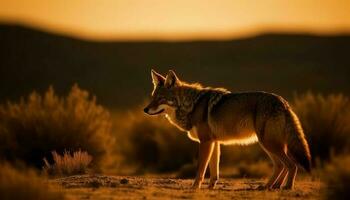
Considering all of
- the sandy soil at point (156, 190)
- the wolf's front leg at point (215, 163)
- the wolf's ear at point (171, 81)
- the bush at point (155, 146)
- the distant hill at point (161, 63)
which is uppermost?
the distant hill at point (161, 63)

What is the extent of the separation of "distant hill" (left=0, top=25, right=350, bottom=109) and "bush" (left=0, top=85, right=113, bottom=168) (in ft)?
110

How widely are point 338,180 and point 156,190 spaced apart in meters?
2.99

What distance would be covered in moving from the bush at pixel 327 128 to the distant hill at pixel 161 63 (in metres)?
34.0

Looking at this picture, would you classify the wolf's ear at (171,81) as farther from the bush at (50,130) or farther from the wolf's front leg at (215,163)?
the bush at (50,130)

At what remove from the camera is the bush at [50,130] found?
18.6 m

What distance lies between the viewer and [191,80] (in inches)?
2441

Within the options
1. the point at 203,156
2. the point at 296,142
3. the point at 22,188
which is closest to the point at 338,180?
the point at 296,142

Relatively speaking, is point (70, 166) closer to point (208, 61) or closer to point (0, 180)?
point (0, 180)

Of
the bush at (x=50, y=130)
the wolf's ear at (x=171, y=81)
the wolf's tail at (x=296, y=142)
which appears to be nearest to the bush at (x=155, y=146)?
the bush at (x=50, y=130)

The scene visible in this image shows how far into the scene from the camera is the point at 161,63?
69062 millimetres

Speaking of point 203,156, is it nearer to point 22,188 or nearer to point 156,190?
point 156,190

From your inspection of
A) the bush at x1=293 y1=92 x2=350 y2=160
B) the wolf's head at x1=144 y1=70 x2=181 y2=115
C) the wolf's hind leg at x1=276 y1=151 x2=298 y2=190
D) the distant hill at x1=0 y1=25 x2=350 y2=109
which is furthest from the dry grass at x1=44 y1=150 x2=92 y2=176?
the distant hill at x1=0 y1=25 x2=350 y2=109

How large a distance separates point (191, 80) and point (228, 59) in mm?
11542

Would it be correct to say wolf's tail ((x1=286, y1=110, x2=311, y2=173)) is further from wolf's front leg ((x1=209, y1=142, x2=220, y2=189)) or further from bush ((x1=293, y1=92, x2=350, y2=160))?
bush ((x1=293, y1=92, x2=350, y2=160))
